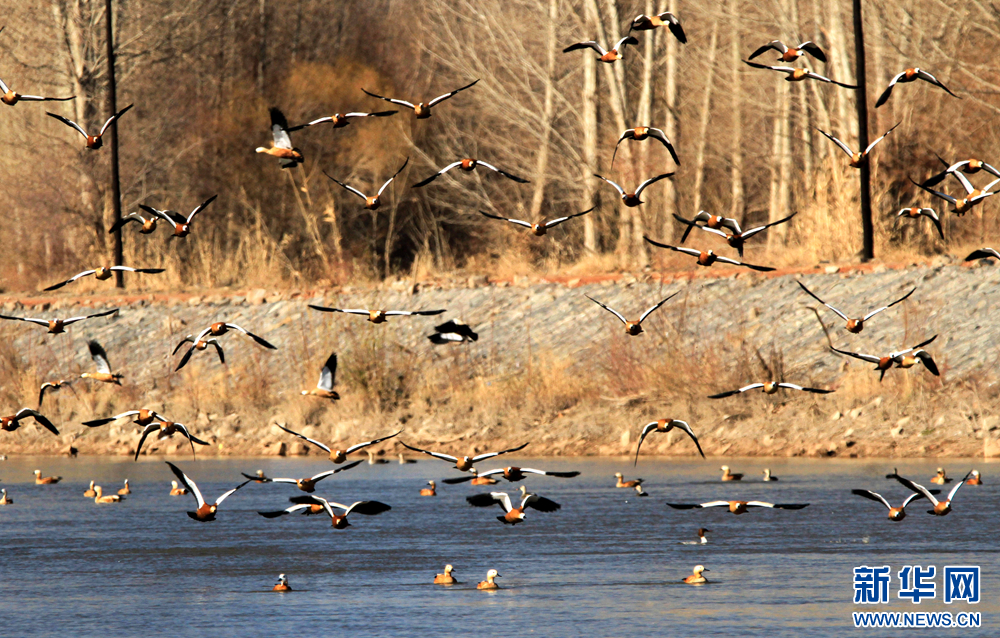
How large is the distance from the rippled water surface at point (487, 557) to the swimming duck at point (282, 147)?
394 cm

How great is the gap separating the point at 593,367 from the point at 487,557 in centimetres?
1185

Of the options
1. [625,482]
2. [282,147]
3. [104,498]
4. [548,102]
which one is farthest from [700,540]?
[548,102]

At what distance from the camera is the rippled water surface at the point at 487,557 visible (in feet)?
41.0

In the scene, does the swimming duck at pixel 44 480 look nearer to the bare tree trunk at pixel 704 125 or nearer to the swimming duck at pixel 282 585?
the swimming duck at pixel 282 585

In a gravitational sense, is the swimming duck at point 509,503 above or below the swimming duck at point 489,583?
above

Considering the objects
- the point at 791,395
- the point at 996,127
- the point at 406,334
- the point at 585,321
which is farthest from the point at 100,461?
the point at 996,127

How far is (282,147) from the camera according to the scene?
16.2 m

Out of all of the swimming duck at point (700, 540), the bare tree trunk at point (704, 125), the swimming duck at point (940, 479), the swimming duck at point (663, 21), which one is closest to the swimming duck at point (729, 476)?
the swimming duck at point (940, 479)

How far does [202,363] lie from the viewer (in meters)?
30.2

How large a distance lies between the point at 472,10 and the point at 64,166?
11.4 meters

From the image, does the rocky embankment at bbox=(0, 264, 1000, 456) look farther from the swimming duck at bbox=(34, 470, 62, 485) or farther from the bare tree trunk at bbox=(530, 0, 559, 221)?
the bare tree trunk at bbox=(530, 0, 559, 221)

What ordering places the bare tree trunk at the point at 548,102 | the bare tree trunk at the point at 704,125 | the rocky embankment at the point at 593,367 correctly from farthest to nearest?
the bare tree trunk at the point at 548,102 < the bare tree trunk at the point at 704,125 < the rocky embankment at the point at 593,367

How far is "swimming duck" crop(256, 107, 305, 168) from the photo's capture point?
607 inches

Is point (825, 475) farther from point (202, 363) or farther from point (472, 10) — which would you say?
point (472, 10)
